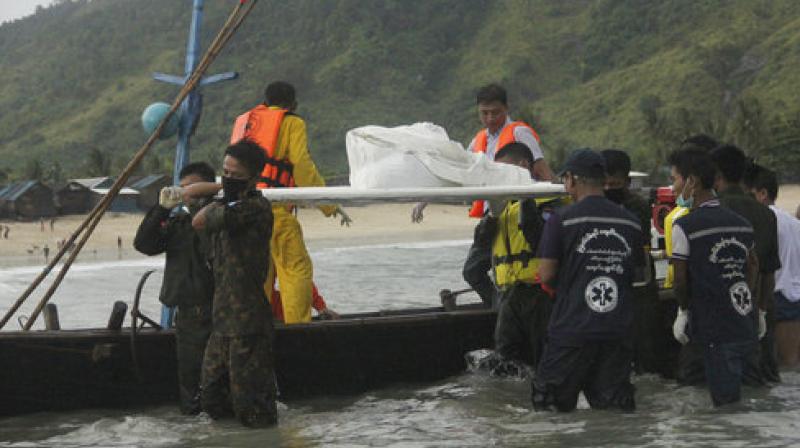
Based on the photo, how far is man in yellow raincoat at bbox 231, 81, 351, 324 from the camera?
7656 millimetres

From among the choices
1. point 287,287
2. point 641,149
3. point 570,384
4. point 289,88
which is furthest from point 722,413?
point 641,149

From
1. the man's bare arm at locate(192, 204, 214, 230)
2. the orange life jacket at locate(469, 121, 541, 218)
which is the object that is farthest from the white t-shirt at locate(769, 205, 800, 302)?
the man's bare arm at locate(192, 204, 214, 230)

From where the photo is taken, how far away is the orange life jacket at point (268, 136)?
767cm

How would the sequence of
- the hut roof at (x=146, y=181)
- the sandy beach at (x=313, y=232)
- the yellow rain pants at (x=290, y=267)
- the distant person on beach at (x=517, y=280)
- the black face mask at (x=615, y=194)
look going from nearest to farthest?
1. the distant person on beach at (x=517, y=280)
2. the black face mask at (x=615, y=194)
3. the yellow rain pants at (x=290, y=267)
4. the sandy beach at (x=313, y=232)
5. the hut roof at (x=146, y=181)

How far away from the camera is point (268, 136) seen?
7.67 metres

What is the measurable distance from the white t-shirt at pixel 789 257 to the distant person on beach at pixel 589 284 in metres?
2.13

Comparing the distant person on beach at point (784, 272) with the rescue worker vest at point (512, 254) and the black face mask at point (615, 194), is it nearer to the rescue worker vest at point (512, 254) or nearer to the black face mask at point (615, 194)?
the black face mask at point (615, 194)

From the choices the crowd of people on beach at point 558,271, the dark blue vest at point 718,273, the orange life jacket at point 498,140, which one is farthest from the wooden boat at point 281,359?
the dark blue vest at point 718,273

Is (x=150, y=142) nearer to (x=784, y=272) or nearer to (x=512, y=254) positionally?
(x=512, y=254)

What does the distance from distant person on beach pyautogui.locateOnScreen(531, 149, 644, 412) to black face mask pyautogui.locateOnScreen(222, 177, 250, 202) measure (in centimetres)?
144

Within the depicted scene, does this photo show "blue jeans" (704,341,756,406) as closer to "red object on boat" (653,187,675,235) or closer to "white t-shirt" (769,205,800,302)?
"white t-shirt" (769,205,800,302)

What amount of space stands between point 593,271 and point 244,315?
5.38 ft

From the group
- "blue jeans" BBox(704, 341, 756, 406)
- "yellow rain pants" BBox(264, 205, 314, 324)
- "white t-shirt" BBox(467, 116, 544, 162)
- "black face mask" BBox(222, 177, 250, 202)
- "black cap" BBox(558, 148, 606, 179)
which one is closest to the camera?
"black cap" BBox(558, 148, 606, 179)

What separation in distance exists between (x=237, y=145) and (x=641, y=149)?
191ft
